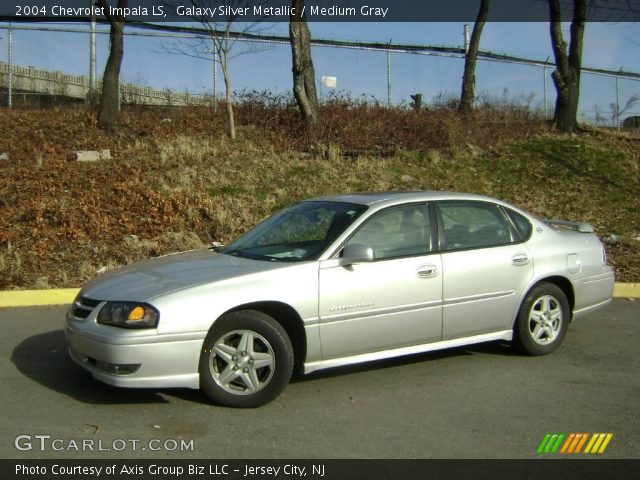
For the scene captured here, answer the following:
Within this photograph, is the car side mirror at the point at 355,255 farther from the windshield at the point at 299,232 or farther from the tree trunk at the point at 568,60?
the tree trunk at the point at 568,60

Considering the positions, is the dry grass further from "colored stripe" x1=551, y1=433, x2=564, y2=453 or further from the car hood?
"colored stripe" x1=551, y1=433, x2=564, y2=453

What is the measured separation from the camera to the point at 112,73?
14.6m

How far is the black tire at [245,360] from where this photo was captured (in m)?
4.43

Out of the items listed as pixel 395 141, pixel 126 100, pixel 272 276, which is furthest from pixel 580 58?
pixel 272 276

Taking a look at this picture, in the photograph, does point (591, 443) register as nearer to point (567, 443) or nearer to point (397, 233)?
point (567, 443)

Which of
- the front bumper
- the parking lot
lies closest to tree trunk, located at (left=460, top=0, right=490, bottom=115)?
the parking lot

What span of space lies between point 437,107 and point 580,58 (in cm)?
377

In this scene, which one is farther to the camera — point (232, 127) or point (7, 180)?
point (232, 127)

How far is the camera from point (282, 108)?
16.1m

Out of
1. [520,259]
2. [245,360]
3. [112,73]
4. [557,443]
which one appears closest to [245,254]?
[245,360]

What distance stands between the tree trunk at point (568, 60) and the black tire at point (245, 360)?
1414 cm

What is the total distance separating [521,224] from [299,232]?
2.08m
